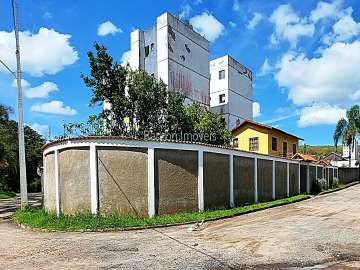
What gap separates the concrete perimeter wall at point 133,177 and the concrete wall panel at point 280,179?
25.8 feet

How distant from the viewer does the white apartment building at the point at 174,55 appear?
37.7 meters

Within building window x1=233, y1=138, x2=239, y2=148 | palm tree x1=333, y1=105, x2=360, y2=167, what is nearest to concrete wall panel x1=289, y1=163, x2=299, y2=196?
building window x1=233, y1=138, x2=239, y2=148

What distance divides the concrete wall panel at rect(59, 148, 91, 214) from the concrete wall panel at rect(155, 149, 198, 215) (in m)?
2.66

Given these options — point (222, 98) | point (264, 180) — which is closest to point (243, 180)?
point (264, 180)

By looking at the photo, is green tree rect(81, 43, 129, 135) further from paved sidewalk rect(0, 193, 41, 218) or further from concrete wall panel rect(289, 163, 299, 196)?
concrete wall panel rect(289, 163, 299, 196)

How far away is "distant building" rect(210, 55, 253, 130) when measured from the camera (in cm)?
4934

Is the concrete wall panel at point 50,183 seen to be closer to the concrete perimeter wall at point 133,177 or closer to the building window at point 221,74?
the concrete perimeter wall at point 133,177

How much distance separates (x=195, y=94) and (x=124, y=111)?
609 inches

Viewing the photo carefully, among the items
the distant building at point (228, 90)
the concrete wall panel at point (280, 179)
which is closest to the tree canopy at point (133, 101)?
the concrete wall panel at point (280, 179)

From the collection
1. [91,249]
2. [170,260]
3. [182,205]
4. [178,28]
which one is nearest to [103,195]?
[182,205]

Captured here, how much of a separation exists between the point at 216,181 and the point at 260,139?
21600mm

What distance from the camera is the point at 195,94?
42344mm

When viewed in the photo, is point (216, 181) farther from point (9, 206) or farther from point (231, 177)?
point (9, 206)

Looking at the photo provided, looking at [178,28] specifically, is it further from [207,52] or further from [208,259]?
[208,259]
